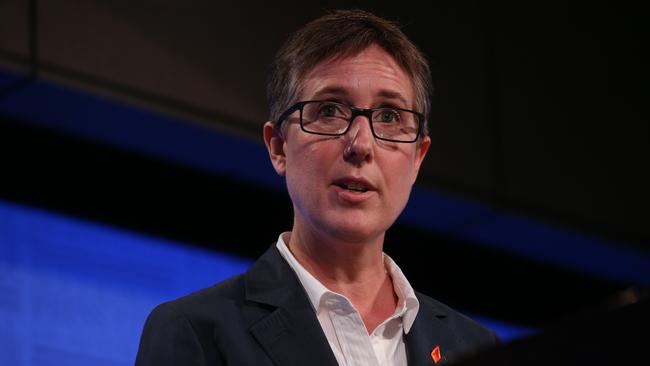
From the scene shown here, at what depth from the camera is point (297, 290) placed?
1972 millimetres

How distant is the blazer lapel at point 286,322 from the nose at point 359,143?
0.23 meters

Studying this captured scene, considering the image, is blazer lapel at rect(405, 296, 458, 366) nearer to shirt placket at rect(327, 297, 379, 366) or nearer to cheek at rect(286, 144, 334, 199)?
shirt placket at rect(327, 297, 379, 366)

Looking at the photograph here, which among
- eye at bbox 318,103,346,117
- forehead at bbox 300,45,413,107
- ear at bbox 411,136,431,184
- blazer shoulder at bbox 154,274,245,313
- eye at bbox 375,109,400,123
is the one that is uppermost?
forehead at bbox 300,45,413,107

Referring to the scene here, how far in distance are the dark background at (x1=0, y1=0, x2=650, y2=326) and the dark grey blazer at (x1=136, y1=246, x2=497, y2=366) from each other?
1.67 meters

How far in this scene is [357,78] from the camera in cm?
206

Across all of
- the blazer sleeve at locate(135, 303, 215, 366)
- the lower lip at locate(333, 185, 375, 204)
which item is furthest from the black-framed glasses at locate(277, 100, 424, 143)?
the blazer sleeve at locate(135, 303, 215, 366)

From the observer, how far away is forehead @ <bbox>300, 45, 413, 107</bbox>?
2049 millimetres

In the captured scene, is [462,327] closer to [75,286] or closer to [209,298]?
[209,298]

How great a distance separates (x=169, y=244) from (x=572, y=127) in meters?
1.76

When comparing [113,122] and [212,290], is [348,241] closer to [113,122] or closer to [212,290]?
[212,290]

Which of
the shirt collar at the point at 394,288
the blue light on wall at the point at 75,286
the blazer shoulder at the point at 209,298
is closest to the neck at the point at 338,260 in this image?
the shirt collar at the point at 394,288

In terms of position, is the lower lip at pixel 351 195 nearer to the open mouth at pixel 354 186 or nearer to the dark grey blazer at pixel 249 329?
the open mouth at pixel 354 186

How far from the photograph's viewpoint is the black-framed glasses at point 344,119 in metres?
2.03

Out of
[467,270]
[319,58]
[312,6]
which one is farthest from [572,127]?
[319,58]
